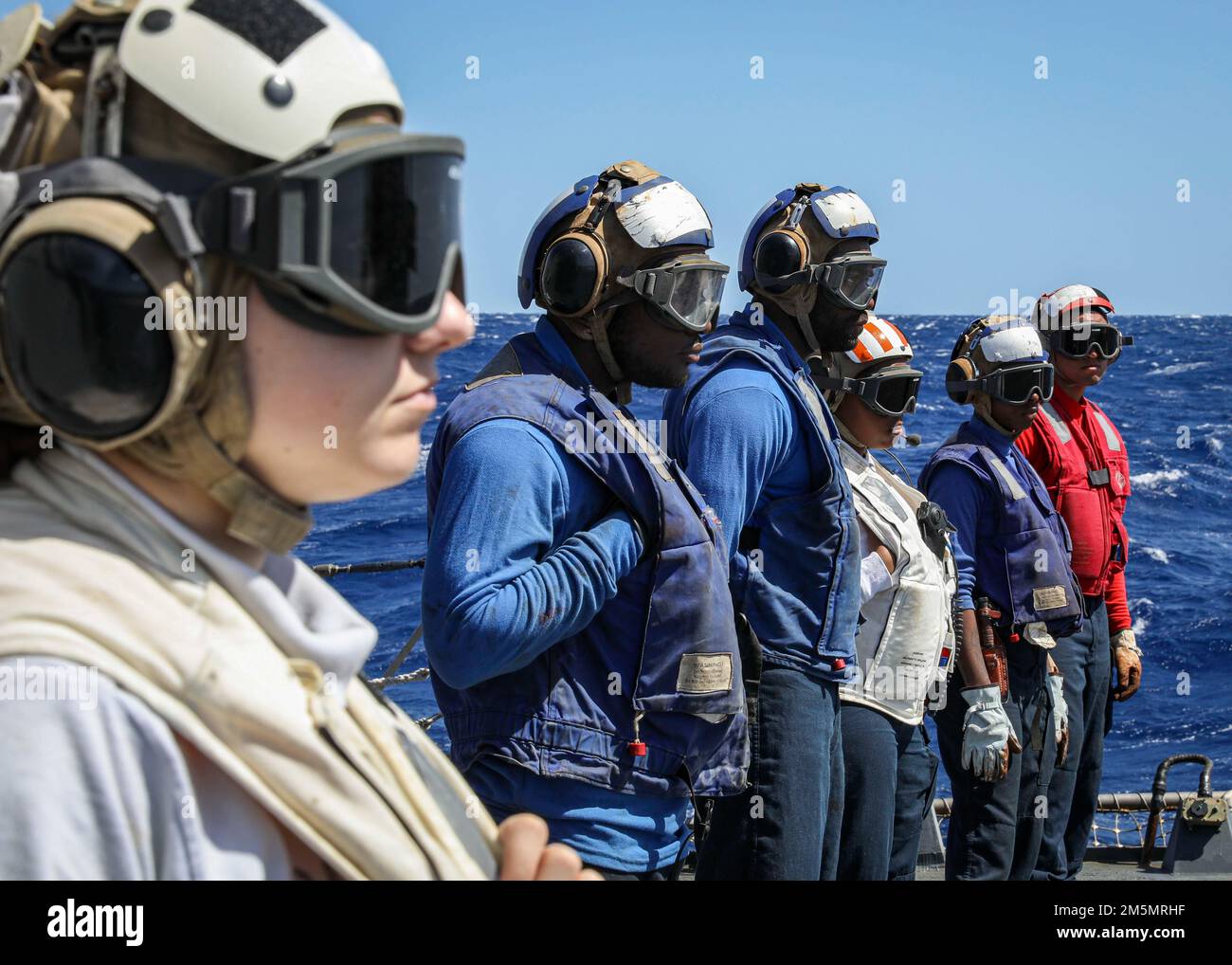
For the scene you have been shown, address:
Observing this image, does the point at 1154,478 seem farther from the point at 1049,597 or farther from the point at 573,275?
the point at 573,275

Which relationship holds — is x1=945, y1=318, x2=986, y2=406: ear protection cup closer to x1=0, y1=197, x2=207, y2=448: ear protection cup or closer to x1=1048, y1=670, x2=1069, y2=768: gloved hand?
x1=1048, y1=670, x2=1069, y2=768: gloved hand

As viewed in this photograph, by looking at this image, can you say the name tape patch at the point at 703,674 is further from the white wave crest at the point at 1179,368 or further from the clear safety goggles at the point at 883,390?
the white wave crest at the point at 1179,368

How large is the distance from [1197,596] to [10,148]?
20.7 m

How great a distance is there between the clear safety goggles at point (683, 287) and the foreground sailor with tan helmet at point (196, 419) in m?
2.27

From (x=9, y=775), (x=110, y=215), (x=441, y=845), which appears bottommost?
(x=441, y=845)

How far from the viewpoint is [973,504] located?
6.66 metres

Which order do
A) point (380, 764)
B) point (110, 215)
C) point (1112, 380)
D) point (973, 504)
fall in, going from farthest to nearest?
point (1112, 380)
point (973, 504)
point (380, 764)
point (110, 215)

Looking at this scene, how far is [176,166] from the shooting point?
4.94ft

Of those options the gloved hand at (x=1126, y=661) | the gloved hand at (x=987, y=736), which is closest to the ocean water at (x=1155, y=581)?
the gloved hand at (x=1126, y=661)

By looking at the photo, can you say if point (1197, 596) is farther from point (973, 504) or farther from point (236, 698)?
point (236, 698)

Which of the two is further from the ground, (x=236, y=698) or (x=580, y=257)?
(x=580, y=257)

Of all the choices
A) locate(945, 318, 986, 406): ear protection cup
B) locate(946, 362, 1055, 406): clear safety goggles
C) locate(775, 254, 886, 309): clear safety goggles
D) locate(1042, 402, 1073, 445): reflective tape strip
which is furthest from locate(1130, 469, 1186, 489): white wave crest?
locate(775, 254, 886, 309): clear safety goggles

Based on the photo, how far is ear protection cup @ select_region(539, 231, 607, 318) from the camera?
152 inches
